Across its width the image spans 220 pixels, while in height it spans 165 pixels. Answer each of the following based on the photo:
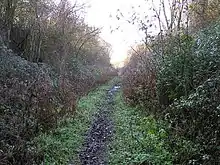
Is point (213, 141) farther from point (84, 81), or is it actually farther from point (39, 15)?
point (84, 81)

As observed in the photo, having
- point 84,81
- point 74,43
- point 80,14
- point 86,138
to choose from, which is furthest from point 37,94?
point 74,43

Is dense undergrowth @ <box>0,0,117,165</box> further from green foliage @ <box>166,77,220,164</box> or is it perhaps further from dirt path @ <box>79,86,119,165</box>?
green foliage @ <box>166,77,220,164</box>

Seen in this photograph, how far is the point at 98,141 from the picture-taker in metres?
11.1

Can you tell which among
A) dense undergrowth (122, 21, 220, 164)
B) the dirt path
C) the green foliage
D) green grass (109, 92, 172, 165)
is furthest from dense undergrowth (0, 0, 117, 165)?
the green foliage

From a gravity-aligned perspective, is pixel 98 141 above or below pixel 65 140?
below

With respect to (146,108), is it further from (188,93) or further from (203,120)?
(203,120)

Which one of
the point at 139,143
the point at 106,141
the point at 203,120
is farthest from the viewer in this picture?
the point at 106,141

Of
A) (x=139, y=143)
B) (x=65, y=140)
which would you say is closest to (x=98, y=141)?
(x=65, y=140)

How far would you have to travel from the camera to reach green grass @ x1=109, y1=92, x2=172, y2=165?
862cm

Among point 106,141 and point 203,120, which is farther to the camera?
point 106,141

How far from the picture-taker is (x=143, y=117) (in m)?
14.0

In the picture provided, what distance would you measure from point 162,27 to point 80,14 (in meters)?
13.5

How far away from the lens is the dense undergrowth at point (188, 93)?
8.09 meters

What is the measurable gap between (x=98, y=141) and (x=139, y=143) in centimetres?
177
